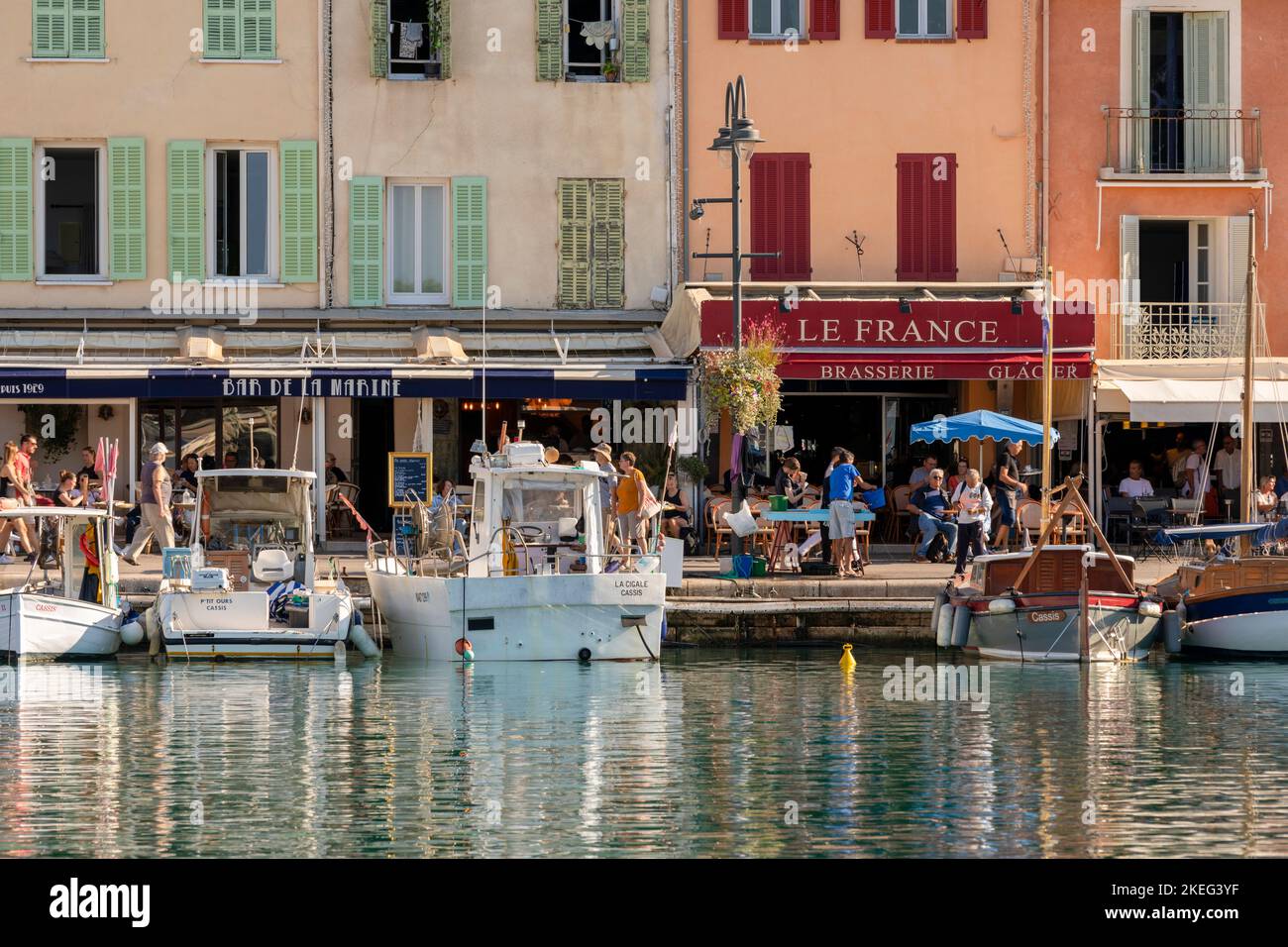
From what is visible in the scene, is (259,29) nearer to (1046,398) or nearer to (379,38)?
(379,38)

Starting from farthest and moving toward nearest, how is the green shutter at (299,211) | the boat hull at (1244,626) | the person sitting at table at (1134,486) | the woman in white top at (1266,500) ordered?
the green shutter at (299,211), the person sitting at table at (1134,486), the woman in white top at (1266,500), the boat hull at (1244,626)

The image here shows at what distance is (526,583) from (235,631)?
3390mm

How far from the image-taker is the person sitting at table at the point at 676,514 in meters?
28.3

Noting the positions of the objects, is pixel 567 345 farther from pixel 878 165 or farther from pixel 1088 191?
pixel 1088 191

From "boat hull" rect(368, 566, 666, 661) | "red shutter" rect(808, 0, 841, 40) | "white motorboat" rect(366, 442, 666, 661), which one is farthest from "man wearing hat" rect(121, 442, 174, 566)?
"red shutter" rect(808, 0, 841, 40)

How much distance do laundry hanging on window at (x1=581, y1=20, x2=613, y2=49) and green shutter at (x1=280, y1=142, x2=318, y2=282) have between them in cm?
446

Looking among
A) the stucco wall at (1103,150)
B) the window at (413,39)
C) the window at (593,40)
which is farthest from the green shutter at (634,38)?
the stucco wall at (1103,150)

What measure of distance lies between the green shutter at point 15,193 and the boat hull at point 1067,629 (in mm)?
15780

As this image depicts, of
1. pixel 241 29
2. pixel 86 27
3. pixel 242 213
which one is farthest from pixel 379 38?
pixel 86 27

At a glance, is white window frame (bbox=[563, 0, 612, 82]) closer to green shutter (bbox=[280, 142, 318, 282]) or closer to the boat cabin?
green shutter (bbox=[280, 142, 318, 282])

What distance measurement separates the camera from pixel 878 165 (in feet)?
105

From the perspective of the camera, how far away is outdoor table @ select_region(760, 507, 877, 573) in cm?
2639

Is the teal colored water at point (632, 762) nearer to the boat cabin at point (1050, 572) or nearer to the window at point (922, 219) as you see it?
the boat cabin at point (1050, 572)
